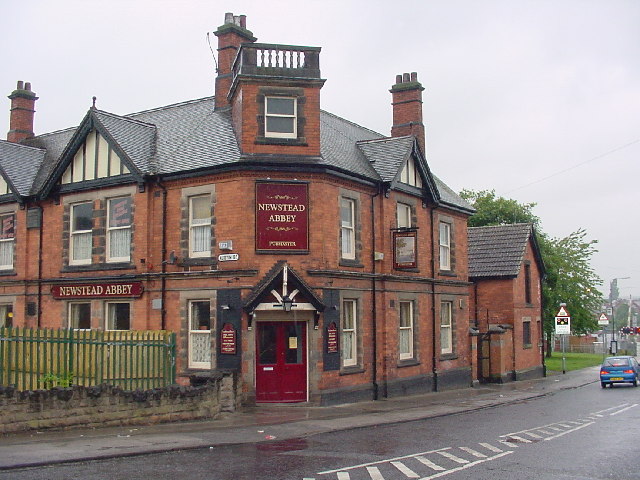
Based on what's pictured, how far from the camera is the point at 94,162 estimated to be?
78.7 feet

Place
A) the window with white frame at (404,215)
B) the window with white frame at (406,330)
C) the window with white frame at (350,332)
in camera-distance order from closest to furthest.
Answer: the window with white frame at (350,332), the window with white frame at (406,330), the window with white frame at (404,215)

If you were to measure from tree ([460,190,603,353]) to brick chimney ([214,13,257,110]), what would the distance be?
3047 cm

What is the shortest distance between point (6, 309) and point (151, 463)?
17.4m

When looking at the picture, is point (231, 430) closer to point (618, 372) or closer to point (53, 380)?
point (53, 380)

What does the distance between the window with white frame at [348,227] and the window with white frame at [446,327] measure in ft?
23.9

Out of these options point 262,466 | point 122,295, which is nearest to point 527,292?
point 122,295

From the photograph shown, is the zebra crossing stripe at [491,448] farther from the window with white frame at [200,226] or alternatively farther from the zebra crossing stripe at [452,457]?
the window with white frame at [200,226]

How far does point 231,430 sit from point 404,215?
12.5 meters

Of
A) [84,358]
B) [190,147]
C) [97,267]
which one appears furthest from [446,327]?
[84,358]

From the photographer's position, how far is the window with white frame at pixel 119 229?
2319cm

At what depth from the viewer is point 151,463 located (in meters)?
12.1

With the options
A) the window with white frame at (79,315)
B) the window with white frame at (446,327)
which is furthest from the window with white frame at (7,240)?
the window with white frame at (446,327)

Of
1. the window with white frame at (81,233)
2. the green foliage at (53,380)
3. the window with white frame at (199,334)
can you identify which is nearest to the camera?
the green foliage at (53,380)

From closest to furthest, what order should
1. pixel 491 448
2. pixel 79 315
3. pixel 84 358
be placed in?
pixel 491 448, pixel 84 358, pixel 79 315
